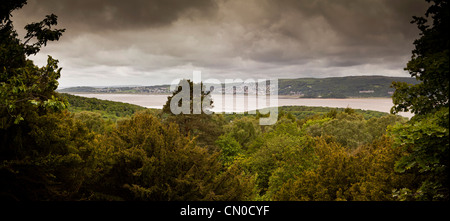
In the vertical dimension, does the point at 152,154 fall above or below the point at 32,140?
below

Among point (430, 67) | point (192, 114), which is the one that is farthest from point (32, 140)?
point (192, 114)

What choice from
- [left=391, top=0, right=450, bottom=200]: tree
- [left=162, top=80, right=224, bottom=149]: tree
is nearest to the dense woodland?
[left=391, top=0, right=450, bottom=200]: tree

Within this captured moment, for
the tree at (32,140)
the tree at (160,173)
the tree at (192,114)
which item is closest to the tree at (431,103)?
the tree at (160,173)

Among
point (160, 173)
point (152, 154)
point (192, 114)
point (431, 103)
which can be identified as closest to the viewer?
point (431, 103)

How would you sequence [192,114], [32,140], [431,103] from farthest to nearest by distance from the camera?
[192,114]
[32,140]
[431,103]

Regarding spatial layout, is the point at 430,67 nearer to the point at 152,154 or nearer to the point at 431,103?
the point at 431,103

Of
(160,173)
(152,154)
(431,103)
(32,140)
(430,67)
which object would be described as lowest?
(160,173)

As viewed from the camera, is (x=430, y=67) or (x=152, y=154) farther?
(x=152, y=154)

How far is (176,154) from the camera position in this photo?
12.6m

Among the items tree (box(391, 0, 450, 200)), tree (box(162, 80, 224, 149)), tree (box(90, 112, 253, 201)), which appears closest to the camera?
tree (box(391, 0, 450, 200))

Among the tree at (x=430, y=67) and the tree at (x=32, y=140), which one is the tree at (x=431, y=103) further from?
the tree at (x=32, y=140)

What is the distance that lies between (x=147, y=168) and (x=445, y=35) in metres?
12.9

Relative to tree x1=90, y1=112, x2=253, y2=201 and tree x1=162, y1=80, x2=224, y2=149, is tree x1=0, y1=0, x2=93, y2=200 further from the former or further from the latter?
tree x1=162, y1=80, x2=224, y2=149
